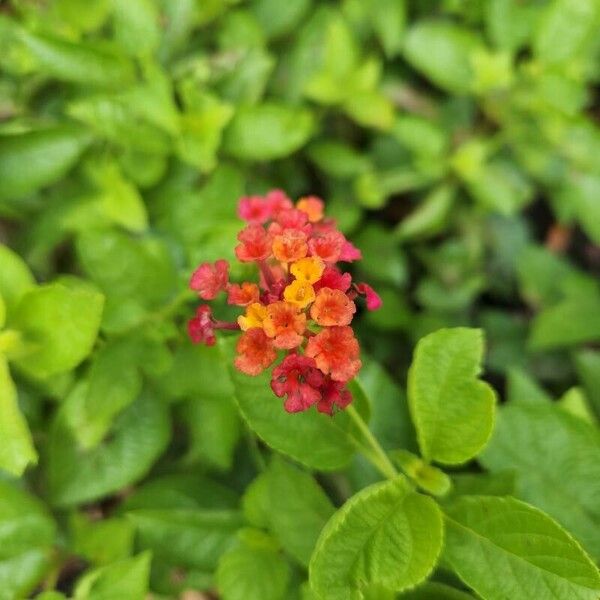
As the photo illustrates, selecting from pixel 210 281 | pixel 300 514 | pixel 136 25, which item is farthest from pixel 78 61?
pixel 300 514

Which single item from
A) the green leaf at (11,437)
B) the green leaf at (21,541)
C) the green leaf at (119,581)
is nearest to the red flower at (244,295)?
the green leaf at (11,437)

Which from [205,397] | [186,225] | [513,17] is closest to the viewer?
[205,397]

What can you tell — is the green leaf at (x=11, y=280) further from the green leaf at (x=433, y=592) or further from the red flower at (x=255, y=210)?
the green leaf at (x=433, y=592)

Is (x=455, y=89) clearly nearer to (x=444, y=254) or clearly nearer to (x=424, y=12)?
(x=424, y=12)

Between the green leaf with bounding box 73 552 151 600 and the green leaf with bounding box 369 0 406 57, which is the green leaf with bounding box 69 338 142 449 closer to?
the green leaf with bounding box 73 552 151 600

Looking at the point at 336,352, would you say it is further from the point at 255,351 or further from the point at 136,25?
the point at 136,25

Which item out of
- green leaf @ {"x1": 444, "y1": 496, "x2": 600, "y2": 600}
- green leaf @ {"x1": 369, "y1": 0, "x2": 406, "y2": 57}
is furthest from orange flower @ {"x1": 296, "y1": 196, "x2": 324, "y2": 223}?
green leaf @ {"x1": 369, "y1": 0, "x2": 406, "y2": 57}

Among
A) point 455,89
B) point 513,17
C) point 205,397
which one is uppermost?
point 513,17

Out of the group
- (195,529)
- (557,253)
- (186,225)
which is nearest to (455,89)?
(557,253)
